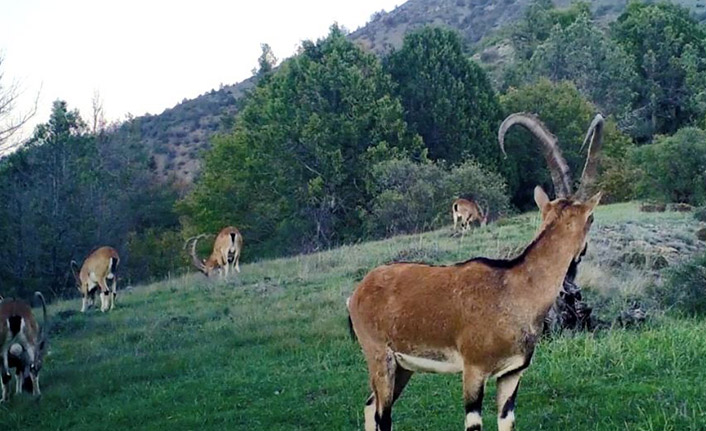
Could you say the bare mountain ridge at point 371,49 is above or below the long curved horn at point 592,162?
above

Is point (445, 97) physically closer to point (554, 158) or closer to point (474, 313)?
point (554, 158)

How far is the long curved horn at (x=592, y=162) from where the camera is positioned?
7234 millimetres

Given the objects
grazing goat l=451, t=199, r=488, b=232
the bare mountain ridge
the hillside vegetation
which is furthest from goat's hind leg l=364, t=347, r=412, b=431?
the bare mountain ridge

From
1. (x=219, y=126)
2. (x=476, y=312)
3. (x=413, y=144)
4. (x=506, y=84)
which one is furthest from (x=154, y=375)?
(x=219, y=126)

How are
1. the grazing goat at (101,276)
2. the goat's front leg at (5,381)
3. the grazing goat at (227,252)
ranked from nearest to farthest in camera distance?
the goat's front leg at (5,381)
the grazing goat at (101,276)
the grazing goat at (227,252)

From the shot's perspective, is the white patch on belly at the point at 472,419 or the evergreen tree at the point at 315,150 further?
the evergreen tree at the point at 315,150

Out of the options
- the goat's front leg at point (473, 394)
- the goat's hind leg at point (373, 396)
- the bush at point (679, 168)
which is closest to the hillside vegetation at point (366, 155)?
the bush at point (679, 168)

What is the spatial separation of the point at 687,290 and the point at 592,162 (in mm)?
7576

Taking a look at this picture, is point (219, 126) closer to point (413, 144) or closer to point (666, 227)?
point (413, 144)

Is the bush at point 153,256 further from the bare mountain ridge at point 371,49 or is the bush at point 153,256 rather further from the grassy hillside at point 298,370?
the grassy hillside at point 298,370

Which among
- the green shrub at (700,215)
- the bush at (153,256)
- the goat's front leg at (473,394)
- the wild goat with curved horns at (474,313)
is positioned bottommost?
the bush at (153,256)

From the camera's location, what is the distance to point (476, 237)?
25.5 meters

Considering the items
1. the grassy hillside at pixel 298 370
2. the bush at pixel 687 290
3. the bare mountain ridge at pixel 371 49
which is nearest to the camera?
the grassy hillside at pixel 298 370

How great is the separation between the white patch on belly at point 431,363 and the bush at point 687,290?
7.98 metres
